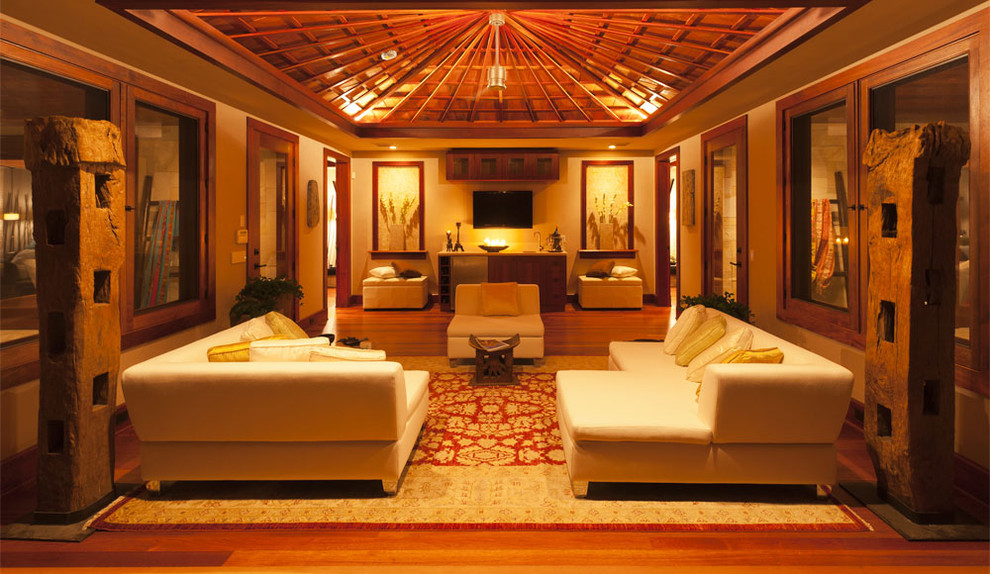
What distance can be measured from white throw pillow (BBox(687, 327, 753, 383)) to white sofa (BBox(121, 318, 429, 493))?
183cm

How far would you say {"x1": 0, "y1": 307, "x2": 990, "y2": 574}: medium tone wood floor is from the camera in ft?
7.59

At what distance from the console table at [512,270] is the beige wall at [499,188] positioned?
76 centimetres

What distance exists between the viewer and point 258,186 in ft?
20.3

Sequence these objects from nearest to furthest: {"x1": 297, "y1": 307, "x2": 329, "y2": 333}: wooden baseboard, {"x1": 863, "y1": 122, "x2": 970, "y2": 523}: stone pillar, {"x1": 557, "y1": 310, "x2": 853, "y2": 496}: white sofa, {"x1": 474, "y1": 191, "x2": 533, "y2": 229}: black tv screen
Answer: {"x1": 863, "y1": 122, "x2": 970, "y2": 523}: stone pillar < {"x1": 557, "y1": 310, "x2": 853, "y2": 496}: white sofa < {"x1": 297, "y1": 307, "x2": 329, "y2": 333}: wooden baseboard < {"x1": 474, "y1": 191, "x2": 533, "y2": 229}: black tv screen

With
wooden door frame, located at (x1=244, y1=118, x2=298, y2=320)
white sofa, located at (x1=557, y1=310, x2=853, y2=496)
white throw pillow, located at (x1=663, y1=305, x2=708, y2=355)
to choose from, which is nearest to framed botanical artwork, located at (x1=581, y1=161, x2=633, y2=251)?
wooden door frame, located at (x1=244, y1=118, x2=298, y2=320)

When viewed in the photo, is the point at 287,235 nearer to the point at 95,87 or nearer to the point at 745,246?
the point at 95,87

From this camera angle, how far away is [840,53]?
397cm

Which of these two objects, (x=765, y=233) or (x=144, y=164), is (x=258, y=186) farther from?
(x=765, y=233)

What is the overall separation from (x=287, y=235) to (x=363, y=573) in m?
5.53

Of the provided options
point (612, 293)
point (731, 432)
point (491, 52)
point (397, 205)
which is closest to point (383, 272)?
point (397, 205)

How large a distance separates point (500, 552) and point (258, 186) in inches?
200

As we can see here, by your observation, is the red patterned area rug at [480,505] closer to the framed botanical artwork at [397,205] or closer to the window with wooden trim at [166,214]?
the window with wooden trim at [166,214]

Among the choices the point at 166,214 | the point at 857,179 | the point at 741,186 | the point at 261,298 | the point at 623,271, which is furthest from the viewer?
the point at 623,271

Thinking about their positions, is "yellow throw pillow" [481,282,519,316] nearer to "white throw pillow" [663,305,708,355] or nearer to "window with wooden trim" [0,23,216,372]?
"white throw pillow" [663,305,708,355]
